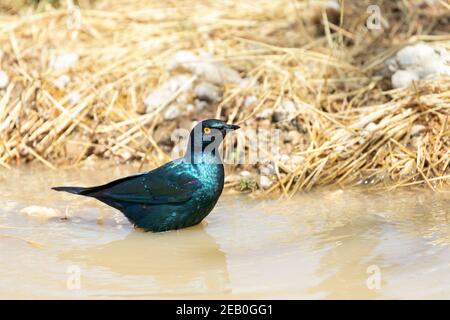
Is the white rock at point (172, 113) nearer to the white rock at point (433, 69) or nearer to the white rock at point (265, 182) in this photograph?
the white rock at point (265, 182)

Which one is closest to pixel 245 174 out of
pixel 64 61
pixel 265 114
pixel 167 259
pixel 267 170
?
pixel 267 170

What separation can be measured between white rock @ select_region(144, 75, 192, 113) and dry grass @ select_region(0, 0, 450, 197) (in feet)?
0.22

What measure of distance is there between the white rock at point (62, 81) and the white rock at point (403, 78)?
267cm

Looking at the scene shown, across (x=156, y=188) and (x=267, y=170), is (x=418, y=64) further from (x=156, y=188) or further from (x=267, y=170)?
(x=156, y=188)

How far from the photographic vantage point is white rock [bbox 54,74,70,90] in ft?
22.7

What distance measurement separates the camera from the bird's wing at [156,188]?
4.85m

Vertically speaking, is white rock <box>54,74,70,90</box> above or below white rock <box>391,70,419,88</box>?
below

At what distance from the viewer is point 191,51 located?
7168 mm

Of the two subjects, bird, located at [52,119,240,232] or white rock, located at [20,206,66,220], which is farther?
white rock, located at [20,206,66,220]

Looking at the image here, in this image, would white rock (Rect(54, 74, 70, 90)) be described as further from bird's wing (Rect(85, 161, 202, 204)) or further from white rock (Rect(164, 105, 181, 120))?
bird's wing (Rect(85, 161, 202, 204))

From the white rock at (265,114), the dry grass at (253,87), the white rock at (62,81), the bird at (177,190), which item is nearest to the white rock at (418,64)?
the dry grass at (253,87)
